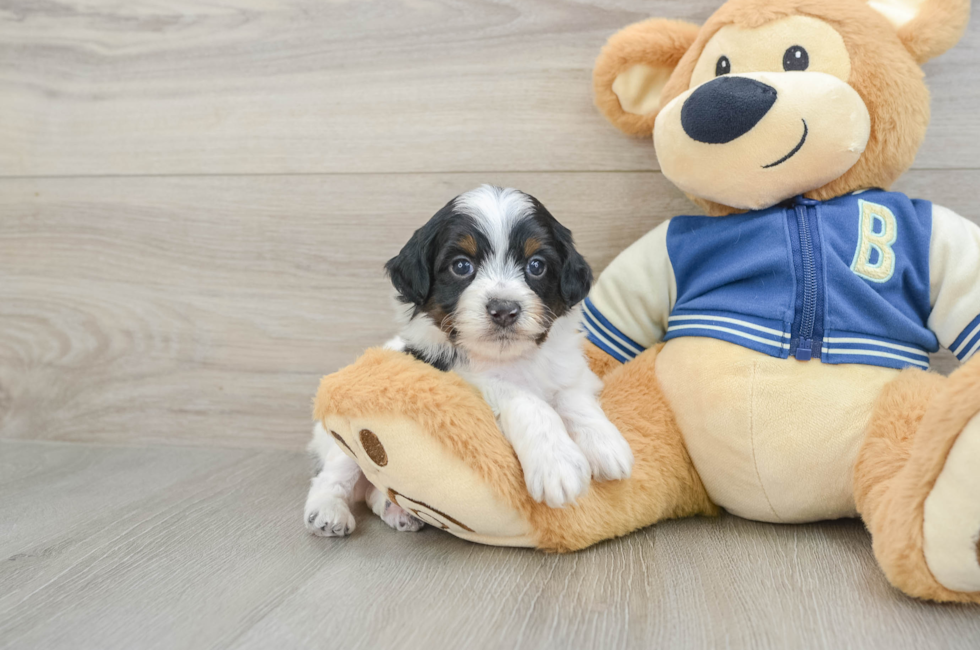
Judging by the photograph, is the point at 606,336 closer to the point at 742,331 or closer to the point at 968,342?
the point at 742,331

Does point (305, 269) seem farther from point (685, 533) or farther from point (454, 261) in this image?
point (685, 533)

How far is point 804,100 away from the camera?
1.25 metres

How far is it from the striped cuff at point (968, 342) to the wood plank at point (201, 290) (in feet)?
2.52

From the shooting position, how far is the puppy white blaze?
1.27m

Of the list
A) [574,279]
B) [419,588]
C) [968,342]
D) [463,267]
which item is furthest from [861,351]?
[419,588]

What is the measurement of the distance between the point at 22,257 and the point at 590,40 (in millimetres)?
1774

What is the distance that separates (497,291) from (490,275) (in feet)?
0.21

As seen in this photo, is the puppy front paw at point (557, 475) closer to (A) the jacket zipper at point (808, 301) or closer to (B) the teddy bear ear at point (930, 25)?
(A) the jacket zipper at point (808, 301)

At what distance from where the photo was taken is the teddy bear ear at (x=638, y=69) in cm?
153

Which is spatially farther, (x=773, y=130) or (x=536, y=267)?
(x=536, y=267)

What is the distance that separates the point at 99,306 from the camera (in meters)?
2.08

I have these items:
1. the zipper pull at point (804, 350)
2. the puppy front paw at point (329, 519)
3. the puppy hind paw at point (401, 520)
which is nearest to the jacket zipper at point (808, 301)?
the zipper pull at point (804, 350)

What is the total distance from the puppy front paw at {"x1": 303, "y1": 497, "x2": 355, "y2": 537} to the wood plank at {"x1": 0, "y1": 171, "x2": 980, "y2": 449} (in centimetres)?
63

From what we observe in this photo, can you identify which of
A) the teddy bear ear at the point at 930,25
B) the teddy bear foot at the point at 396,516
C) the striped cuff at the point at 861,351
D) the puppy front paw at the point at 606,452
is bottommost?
the teddy bear foot at the point at 396,516
